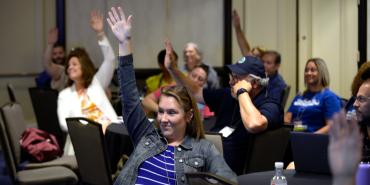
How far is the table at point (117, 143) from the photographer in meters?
4.87

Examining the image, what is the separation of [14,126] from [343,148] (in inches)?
158

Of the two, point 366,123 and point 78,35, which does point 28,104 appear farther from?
point 366,123

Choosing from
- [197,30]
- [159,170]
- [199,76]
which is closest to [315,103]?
[199,76]

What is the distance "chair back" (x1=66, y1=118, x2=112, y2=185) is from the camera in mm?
4039

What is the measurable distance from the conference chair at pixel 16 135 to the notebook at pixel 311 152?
2402 millimetres

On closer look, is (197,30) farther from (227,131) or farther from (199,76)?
(227,131)

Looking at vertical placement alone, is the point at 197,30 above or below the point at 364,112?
above

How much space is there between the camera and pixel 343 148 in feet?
4.39

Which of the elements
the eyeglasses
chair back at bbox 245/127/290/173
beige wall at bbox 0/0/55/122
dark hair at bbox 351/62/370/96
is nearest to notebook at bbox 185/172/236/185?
the eyeglasses

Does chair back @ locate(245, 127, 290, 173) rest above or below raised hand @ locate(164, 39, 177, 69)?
below

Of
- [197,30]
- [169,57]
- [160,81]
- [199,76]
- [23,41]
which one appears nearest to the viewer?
[169,57]

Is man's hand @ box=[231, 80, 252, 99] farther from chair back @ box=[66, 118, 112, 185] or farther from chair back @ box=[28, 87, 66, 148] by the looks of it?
chair back @ box=[28, 87, 66, 148]

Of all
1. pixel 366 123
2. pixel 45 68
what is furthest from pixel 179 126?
pixel 45 68

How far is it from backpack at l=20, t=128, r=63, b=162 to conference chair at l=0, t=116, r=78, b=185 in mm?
176
